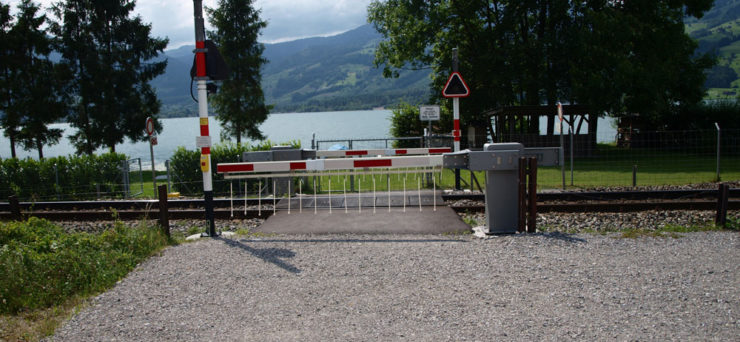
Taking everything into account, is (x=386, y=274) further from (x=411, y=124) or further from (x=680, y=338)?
(x=411, y=124)

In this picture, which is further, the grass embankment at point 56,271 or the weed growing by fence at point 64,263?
the weed growing by fence at point 64,263

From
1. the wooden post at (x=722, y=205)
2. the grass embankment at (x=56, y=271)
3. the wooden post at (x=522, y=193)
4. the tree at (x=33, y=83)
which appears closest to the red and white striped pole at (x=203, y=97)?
the grass embankment at (x=56, y=271)

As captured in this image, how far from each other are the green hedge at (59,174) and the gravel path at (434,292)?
1118cm

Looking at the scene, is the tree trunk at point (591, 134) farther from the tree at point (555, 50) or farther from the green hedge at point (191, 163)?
A: the green hedge at point (191, 163)

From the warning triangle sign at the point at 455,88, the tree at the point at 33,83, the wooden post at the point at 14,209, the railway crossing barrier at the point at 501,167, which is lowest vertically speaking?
the wooden post at the point at 14,209

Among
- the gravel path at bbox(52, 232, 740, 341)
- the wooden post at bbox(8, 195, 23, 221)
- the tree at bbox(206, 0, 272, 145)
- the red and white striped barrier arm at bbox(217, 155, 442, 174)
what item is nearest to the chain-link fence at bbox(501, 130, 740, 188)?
the red and white striped barrier arm at bbox(217, 155, 442, 174)

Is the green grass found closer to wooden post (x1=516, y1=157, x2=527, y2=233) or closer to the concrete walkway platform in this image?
the concrete walkway platform

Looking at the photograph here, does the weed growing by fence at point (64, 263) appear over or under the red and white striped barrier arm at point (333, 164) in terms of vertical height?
under

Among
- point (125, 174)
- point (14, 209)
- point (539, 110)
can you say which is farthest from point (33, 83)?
point (539, 110)

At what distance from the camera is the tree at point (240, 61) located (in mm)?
38375

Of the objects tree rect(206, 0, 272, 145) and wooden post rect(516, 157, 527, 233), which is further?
tree rect(206, 0, 272, 145)

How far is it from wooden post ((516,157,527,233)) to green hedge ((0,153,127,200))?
13.2m

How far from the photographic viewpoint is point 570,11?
95.8 ft

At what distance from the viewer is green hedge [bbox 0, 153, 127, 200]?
16.1 meters
